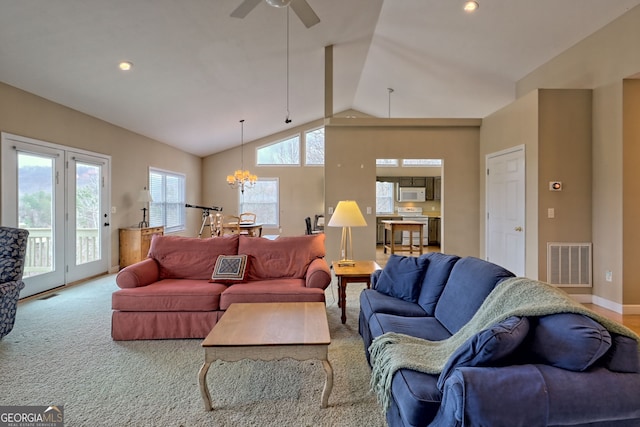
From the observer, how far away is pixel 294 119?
8.30 metres

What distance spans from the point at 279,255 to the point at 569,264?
360 cm

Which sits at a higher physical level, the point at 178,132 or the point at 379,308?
the point at 178,132

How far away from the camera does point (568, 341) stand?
4.00 ft

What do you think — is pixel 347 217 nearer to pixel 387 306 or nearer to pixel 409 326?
pixel 387 306

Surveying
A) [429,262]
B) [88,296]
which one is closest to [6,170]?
[88,296]

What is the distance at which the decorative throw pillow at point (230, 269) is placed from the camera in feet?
10.2

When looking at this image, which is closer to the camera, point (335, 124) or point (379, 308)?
point (379, 308)

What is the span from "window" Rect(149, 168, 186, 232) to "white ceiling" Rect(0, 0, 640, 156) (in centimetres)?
96

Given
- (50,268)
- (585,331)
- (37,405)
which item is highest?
(585,331)

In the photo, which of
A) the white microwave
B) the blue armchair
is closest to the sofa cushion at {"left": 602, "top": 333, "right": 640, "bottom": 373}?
the blue armchair

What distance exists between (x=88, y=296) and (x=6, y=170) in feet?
5.76

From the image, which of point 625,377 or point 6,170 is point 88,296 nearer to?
point 6,170

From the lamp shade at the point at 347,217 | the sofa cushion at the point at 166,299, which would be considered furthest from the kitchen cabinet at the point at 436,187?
the sofa cushion at the point at 166,299

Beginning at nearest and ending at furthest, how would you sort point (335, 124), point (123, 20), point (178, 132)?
point (123, 20) < point (335, 124) < point (178, 132)
